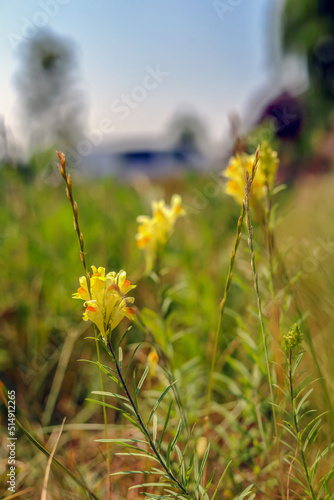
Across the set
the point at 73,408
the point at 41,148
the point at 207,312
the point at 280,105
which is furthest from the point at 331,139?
the point at 73,408

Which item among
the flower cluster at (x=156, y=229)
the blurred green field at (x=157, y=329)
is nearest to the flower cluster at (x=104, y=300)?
the blurred green field at (x=157, y=329)

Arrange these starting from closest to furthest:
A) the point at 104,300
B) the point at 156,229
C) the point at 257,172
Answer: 1. the point at 104,300
2. the point at 257,172
3. the point at 156,229

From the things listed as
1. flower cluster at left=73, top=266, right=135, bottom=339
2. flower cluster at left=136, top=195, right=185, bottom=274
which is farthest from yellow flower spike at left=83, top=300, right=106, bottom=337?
flower cluster at left=136, top=195, right=185, bottom=274

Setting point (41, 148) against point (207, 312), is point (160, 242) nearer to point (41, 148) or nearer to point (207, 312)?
point (207, 312)

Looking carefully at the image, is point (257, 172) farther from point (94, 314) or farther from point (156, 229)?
point (94, 314)

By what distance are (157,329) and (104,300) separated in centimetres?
55

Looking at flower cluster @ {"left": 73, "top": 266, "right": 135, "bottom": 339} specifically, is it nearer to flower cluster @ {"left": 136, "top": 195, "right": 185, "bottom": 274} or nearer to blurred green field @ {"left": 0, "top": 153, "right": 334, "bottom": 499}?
blurred green field @ {"left": 0, "top": 153, "right": 334, "bottom": 499}

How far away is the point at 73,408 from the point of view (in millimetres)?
1156

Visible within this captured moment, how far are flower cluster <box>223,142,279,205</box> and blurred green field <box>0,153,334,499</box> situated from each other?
0.05 m

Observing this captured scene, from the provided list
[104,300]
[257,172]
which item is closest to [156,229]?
[257,172]

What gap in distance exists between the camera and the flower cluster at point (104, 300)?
1.59 ft

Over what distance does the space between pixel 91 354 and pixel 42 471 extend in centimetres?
49

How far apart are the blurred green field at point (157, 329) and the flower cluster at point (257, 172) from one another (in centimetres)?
5

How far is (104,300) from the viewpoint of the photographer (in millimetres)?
489
